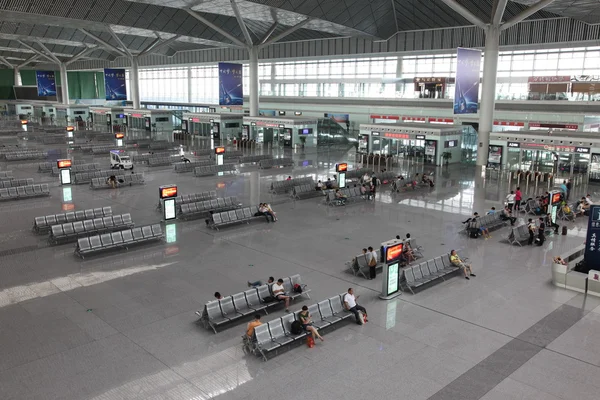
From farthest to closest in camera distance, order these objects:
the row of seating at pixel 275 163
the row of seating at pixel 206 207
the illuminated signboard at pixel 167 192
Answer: the row of seating at pixel 275 163 → the row of seating at pixel 206 207 → the illuminated signboard at pixel 167 192

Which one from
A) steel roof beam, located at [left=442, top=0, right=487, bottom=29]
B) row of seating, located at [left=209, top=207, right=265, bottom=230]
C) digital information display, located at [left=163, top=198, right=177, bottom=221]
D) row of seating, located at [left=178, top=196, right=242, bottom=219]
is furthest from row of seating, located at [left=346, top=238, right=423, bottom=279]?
steel roof beam, located at [left=442, top=0, right=487, bottom=29]

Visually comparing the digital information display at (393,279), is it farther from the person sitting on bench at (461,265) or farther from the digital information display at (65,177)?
the digital information display at (65,177)

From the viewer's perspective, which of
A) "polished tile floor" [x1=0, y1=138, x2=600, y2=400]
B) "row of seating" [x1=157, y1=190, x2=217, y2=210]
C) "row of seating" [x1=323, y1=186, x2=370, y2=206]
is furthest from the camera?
"row of seating" [x1=323, y1=186, x2=370, y2=206]

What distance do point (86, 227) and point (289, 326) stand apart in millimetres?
10805

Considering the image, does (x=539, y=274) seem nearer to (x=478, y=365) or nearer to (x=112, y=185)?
(x=478, y=365)

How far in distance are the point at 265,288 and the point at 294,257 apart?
12.3 feet

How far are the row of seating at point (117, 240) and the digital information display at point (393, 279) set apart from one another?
8.78 metres

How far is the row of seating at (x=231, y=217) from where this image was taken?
783 inches

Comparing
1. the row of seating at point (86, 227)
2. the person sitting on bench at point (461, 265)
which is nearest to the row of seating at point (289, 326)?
the person sitting on bench at point (461, 265)

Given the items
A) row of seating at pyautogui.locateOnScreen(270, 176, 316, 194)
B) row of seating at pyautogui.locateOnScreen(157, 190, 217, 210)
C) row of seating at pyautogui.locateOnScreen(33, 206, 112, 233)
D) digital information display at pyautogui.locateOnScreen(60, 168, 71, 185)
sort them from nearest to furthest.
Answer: row of seating at pyautogui.locateOnScreen(33, 206, 112, 233)
row of seating at pyautogui.locateOnScreen(157, 190, 217, 210)
row of seating at pyautogui.locateOnScreen(270, 176, 316, 194)
digital information display at pyautogui.locateOnScreen(60, 168, 71, 185)

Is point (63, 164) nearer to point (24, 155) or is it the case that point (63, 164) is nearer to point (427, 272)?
point (24, 155)

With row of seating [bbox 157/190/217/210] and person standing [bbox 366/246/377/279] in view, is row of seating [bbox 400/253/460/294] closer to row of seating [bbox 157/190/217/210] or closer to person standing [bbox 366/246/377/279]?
person standing [bbox 366/246/377/279]

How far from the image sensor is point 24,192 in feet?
83.9

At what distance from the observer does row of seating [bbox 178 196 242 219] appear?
21286 millimetres
